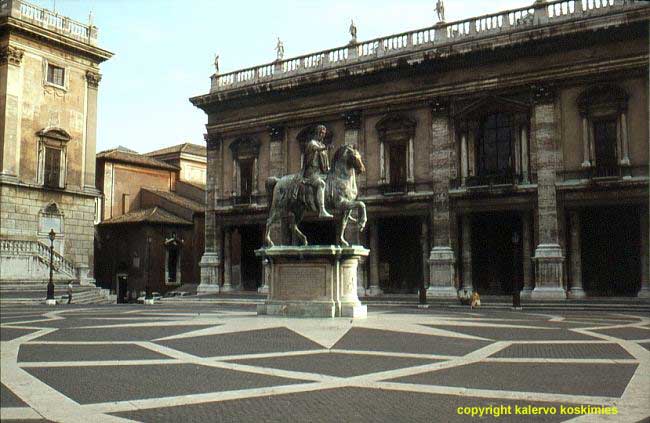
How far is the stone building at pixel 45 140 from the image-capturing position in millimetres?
34594

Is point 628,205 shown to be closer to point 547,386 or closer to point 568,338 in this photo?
point 568,338

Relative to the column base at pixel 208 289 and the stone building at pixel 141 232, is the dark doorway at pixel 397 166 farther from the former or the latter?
the stone building at pixel 141 232

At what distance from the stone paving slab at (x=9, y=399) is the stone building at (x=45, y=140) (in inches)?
1090

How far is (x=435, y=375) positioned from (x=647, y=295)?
853 inches

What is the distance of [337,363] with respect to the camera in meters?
8.98

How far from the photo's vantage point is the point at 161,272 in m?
45.3

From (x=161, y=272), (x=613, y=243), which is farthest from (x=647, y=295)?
(x=161, y=272)

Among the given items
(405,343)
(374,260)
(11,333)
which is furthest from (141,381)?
(374,260)

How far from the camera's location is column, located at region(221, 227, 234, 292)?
38.2m

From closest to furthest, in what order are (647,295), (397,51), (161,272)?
(647,295) → (397,51) → (161,272)

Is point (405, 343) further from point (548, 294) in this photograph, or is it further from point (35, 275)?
point (35, 275)

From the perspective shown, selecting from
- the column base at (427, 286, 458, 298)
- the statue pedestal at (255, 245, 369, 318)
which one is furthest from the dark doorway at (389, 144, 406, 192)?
the statue pedestal at (255, 245, 369, 318)

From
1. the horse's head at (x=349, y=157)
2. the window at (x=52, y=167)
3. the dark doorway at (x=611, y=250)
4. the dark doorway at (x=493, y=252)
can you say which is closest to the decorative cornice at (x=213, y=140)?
the window at (x=52, y=167)

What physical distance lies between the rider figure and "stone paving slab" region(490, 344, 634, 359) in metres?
6.83
